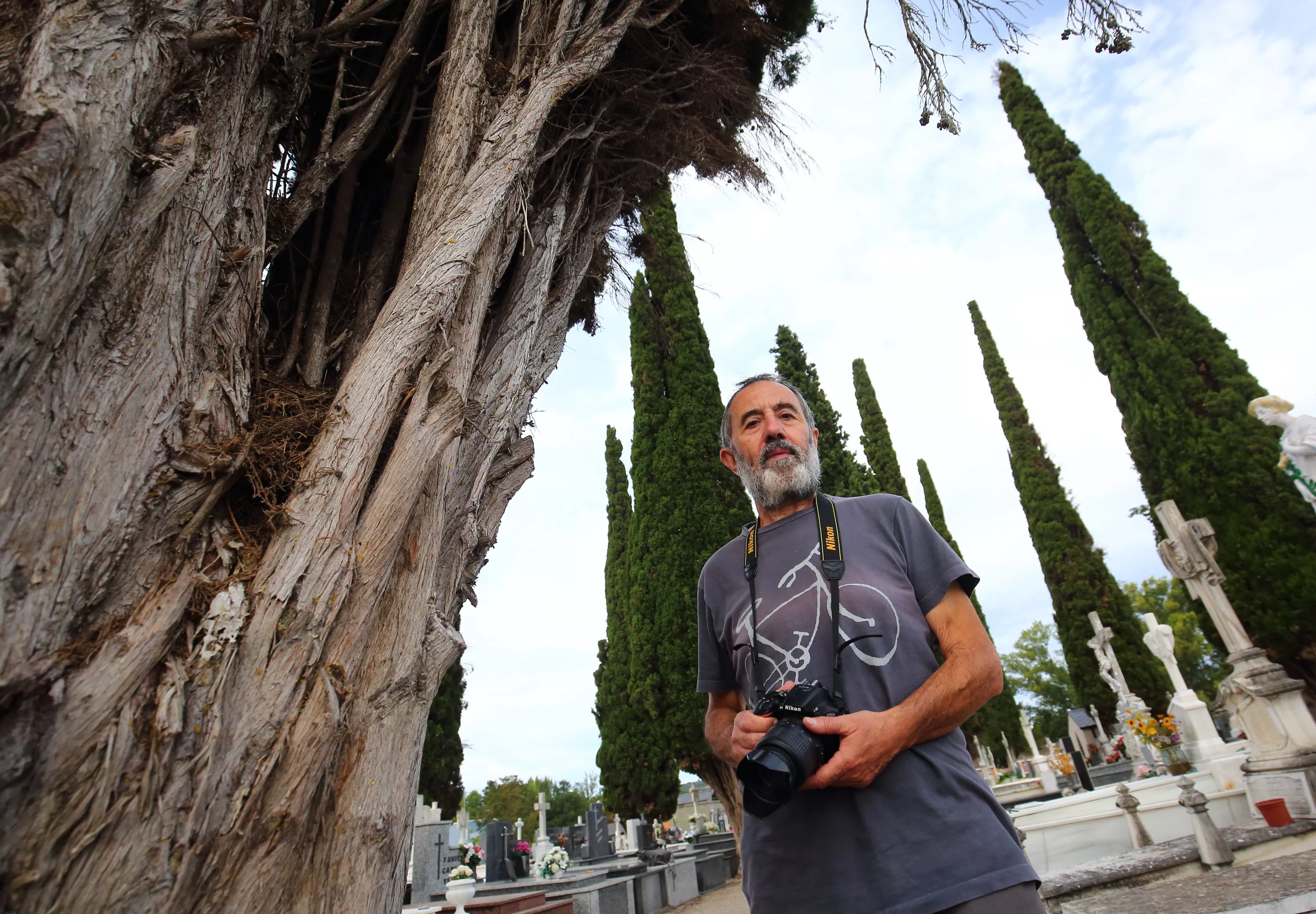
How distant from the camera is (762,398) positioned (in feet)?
6.60

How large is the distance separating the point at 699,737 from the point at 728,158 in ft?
31.3

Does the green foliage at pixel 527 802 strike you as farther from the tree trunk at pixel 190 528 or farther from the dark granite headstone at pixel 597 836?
the tree trunk at pixel 190 528

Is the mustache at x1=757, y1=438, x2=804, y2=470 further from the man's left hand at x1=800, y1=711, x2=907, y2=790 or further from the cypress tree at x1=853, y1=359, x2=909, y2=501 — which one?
the cypress tree at x1=853, y1=359, x2=909, y2=501

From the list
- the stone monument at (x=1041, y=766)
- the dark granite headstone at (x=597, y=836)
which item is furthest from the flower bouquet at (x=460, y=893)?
the stone monument at (x=1041, y=766)

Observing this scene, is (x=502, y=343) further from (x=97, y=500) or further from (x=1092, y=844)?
(x=1092, y=844)

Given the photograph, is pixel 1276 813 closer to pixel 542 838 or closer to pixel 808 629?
pixel 808 629

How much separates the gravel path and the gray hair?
29.3 ft

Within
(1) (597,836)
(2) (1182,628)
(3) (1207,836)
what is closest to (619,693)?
(1) (597,836)

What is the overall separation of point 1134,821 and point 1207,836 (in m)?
3.23

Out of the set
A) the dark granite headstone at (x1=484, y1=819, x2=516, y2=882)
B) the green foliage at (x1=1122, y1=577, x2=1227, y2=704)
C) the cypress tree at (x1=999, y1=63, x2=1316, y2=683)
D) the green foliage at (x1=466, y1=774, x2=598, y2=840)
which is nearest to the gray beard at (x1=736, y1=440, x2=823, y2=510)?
the cypress tree at (x1=999, y1=63, x2=1316, y2=683)

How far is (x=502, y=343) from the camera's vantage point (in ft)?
8.26

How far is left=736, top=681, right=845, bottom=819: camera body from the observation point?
3.92ft

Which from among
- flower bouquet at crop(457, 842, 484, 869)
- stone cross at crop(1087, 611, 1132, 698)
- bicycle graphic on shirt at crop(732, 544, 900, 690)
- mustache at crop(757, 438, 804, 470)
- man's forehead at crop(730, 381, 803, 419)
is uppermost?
stone cross at crop(1087, 611, 1132, 698)

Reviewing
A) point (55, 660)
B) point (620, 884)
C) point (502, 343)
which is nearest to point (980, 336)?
point (620, 884)
